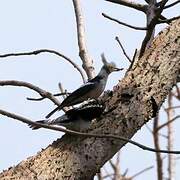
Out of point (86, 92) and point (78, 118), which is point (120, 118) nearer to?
point (78, 118)

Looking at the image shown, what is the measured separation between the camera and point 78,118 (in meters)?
1.63

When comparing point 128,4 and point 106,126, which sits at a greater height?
point 128,4

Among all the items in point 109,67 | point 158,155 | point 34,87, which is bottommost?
point 158,155

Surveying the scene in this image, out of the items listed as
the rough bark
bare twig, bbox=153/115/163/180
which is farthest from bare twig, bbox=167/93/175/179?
the rough bark

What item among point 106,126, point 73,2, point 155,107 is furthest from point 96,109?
point 73,2

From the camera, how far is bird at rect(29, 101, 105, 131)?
1624 millimetres

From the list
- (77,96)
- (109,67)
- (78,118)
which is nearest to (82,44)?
(109,67)

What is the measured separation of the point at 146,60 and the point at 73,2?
712mm

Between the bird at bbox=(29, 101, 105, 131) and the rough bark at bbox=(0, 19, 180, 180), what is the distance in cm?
3

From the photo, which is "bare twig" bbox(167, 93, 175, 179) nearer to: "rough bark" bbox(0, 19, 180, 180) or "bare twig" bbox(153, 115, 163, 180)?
"bare twig" bbox(153, 115, 163, 180)

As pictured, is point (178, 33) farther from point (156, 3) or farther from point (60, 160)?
point (60, 160)

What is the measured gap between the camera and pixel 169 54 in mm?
1746

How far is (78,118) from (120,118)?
13cm

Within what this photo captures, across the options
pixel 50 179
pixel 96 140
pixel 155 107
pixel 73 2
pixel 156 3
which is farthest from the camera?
pixel 73 2
